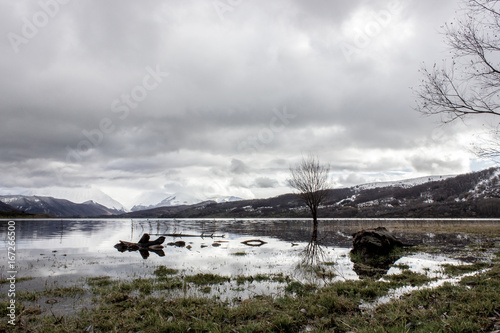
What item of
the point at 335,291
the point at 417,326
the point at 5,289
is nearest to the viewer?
the point at 417,326

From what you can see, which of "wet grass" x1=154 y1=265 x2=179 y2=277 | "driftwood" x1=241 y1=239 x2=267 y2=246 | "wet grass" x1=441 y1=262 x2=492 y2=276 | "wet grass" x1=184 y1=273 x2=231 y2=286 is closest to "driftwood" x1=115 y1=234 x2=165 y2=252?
"driftwood" x1=241 y1=239 x2=267 y2=246

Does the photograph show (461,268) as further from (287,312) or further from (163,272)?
(163,272)

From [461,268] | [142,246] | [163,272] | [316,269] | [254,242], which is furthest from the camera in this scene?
[254,242]

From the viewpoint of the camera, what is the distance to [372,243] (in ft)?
75.1

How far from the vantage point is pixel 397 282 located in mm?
12781

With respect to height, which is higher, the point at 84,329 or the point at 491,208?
the point at 84,329

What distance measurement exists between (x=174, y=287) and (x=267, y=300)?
5030mm

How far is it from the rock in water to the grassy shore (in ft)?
36.3

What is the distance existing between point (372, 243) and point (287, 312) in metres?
17.0

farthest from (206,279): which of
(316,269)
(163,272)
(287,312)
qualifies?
(287,312)

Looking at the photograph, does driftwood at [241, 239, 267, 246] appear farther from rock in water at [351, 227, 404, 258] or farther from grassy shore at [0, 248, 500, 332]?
grassy shore at [0, 248, 500, 332]

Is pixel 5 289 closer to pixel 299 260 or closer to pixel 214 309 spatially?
pixel 214 309

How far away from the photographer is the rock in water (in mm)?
22938

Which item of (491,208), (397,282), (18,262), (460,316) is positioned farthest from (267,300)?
(491,208)
